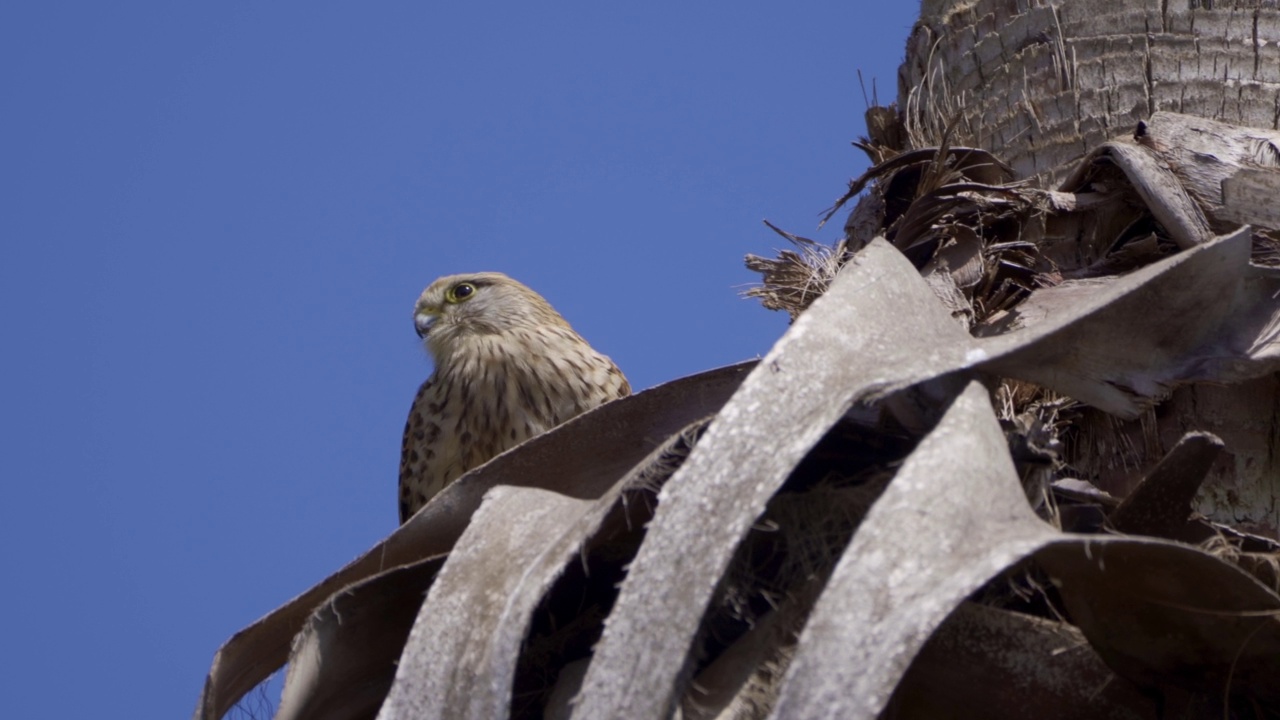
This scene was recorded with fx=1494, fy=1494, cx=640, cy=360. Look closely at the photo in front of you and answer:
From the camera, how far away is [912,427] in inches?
103

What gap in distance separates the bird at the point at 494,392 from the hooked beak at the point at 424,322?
29cm

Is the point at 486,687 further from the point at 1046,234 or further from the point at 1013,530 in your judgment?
the point at 1046,234

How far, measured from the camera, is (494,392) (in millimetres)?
5668

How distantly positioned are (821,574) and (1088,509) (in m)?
0.53

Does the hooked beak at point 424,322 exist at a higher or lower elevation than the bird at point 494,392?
higher

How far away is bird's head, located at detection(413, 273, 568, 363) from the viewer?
6.49 meters

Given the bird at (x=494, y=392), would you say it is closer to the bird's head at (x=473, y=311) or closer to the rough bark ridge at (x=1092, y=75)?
the bird's head at (x=473, y=311)

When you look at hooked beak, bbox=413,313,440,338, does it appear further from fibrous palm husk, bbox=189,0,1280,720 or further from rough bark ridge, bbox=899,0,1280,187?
fibrous palm husk, bbox=189,0,1280,720

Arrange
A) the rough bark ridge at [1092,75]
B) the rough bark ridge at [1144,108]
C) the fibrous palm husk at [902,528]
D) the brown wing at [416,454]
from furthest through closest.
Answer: the brown wing at [416,454]
the rough bark ridge at [1092,75]
the rough bark ridge at [1144,108]
the fibrous palm husk at [902,528]

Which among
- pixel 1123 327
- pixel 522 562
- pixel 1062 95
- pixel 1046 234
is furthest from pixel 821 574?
pixel 1062 95

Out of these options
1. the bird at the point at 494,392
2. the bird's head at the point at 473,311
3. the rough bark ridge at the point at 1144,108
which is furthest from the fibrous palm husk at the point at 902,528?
the bird's head at the point at 473,311

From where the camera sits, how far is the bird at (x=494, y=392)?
538 centimetres

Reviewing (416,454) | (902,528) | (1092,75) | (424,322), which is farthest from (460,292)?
(902,528)

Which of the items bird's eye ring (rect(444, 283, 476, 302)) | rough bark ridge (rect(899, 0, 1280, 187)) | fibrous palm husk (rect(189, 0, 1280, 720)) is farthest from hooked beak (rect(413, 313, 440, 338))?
fibrous palm husk (rect(189, 0, 1280, 720))
